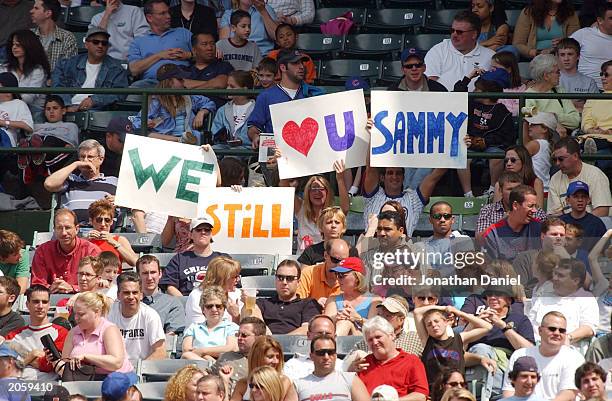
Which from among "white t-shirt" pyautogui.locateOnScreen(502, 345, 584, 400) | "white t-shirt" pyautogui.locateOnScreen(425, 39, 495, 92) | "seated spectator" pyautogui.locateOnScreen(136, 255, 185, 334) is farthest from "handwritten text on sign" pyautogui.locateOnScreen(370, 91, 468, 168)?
"white t-shirt" pyautogui.locateOnScreen(502, 345, 584, 400)

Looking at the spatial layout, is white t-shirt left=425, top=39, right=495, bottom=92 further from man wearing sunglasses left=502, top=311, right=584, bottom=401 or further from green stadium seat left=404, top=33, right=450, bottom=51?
man wearing sunglasses left=502, top=311, right=584, bottom=401

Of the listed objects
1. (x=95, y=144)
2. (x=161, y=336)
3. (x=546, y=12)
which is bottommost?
(x=161, y=336)

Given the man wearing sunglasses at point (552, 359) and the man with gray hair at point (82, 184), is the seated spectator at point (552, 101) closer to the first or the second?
the man with gray hair at point (82, 184)

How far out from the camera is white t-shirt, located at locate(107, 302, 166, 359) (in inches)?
548

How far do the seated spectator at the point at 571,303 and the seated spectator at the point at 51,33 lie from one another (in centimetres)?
679

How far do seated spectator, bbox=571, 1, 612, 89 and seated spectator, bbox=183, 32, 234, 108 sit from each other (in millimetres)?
3296

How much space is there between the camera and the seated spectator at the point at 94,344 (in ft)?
44.1

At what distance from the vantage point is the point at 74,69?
1830 centimetres

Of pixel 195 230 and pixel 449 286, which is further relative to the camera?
pixel 195 230

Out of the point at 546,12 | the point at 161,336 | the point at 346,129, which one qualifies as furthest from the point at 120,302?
the point at 546,12

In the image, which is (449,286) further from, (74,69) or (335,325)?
(74,69)

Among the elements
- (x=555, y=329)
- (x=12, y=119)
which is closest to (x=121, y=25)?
(x=12, y=119)

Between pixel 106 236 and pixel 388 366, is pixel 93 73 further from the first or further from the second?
pixel 388 366

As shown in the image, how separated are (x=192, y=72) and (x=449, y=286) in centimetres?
485
